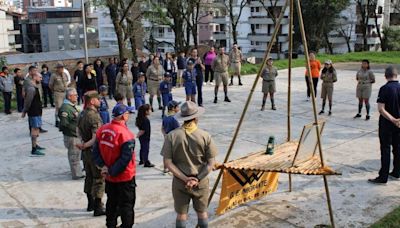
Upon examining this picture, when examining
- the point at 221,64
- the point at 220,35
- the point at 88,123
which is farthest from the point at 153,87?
the point at 220,35

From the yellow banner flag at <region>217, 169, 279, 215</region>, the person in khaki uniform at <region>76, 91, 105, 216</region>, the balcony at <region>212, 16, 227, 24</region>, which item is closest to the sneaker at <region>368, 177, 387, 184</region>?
the yellow banner flag at <region>217, 169, 279, 215</region>

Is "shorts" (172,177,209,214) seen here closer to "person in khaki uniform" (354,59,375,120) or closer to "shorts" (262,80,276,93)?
"person in khaki uniform" (354,59,375,120)

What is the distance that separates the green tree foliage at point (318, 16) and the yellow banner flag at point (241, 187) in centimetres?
3866

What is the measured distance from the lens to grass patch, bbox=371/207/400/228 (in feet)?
18.6

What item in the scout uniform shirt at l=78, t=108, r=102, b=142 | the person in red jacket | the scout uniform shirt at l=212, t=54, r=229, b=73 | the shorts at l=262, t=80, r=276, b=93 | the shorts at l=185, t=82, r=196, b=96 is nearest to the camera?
the person in red jacket

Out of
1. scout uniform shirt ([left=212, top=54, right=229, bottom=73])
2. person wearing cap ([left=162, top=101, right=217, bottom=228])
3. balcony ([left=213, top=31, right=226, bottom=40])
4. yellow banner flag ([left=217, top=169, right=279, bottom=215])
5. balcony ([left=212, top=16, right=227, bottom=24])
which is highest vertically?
balcony ([left=212, top=16, right=227, bottom=24])

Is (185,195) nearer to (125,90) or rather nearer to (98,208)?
(98,208)

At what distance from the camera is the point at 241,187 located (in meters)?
5.84

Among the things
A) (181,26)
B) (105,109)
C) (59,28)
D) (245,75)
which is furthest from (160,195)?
(59,28)

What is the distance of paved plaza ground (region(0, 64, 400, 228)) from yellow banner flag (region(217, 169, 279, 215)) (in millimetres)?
288

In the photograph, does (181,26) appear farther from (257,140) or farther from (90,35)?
(90,35)

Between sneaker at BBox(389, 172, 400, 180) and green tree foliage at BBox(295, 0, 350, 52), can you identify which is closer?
sneaker at BBox(389, 172, 400, 180)

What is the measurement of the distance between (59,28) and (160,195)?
2836 inches

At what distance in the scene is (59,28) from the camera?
73.5 metres
